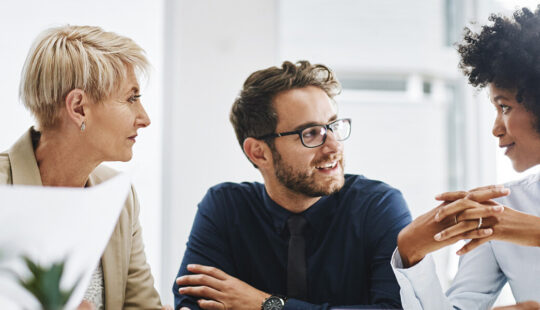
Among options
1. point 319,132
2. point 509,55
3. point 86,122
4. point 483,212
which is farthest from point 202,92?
point 483,212

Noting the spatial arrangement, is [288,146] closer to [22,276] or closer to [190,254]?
[190,254]

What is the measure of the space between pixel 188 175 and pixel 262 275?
1.02 metres

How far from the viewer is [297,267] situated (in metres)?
1.57

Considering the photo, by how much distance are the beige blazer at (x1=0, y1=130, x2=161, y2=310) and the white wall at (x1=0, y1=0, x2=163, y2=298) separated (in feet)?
1.26

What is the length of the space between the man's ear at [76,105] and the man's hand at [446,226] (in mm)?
1010

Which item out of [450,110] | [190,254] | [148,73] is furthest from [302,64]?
[450,110]

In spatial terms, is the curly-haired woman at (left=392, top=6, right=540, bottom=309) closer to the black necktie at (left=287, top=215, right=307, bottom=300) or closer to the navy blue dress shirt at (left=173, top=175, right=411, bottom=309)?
the navy blue dress shirt at (left=173, top=175, right=411, bottom=309)

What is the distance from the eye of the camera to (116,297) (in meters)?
1.43

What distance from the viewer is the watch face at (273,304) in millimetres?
1414

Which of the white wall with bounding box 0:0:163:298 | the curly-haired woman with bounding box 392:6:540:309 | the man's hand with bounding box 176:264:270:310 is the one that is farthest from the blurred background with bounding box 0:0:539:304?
the man's hand with bounding box 176:264:270:310

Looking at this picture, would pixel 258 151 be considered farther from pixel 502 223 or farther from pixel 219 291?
pixel 502 223

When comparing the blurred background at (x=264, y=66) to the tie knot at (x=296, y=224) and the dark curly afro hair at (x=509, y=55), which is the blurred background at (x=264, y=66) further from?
the tie knot at (x=296, y=224)

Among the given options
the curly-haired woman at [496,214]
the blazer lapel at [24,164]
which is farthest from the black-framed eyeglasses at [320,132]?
the blazer lapel at [24,164]

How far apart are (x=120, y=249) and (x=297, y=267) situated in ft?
1.91
